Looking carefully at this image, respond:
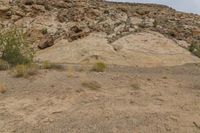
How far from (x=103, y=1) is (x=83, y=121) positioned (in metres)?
34.4

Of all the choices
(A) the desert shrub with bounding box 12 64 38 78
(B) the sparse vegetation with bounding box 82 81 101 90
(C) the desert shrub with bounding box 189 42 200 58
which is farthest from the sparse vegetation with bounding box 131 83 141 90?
(C) the desert shrub with bounding box 189 42 200 58

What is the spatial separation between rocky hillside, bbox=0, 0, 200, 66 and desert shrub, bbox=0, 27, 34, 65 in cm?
1005

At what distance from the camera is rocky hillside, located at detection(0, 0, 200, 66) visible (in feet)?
128

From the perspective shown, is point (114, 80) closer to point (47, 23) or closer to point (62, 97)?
point (62, 97)

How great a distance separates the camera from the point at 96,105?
16.9 m

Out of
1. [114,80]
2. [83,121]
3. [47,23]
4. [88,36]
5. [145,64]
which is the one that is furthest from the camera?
[47,23]

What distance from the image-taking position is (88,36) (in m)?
37.8

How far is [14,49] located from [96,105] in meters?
11.2

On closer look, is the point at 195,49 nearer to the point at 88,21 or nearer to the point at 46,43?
the point at 88,21

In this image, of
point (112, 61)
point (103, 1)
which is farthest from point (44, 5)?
point (112, 61)

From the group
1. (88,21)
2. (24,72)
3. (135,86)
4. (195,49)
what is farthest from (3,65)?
(195,49)

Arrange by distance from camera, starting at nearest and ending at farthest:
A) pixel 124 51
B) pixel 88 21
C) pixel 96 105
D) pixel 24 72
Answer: pixel 96 105 → pixel 24 72 → pixel 124 51 → pixel 88 21

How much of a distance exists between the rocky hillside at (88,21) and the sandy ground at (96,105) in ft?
53.0

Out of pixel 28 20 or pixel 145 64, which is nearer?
pixel 145 64
